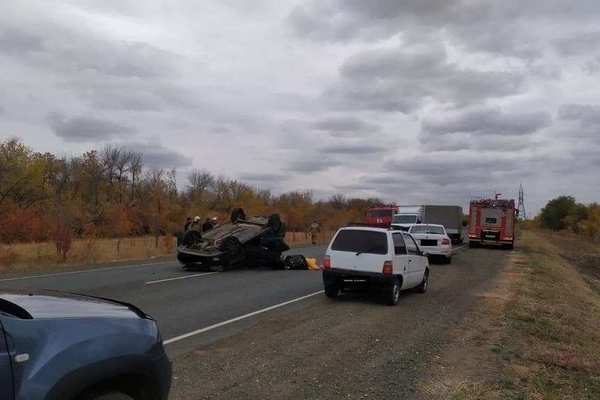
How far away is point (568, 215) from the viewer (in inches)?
5113

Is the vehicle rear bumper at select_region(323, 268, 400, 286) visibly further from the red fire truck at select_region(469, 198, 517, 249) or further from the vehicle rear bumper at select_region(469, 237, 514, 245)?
the vehicle rear bumper at select_region(469, 237, 514, 245)

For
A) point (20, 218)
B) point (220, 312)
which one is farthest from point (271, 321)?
point (20, 218)

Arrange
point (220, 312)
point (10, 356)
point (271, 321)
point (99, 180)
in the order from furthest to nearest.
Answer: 1. point (99, 180)
2. point (220, 312)
3. point (271, 321)
4. point (10, 356)

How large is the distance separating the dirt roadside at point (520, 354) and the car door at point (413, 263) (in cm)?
165

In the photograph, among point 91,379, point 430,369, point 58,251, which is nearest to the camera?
point 91,379

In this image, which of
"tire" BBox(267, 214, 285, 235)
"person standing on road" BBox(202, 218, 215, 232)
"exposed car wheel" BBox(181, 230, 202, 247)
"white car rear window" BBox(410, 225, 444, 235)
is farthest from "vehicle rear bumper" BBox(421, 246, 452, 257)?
"exposed car wheel" BBox(181, 230, 202, 247)

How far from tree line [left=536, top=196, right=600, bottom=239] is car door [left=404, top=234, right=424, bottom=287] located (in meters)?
92.4

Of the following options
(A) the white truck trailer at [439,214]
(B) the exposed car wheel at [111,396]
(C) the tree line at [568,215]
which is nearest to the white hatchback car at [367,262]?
(B) the exposed car wheel at [111,396]

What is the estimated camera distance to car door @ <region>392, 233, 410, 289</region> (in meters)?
12.8

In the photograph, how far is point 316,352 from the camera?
7910 mm

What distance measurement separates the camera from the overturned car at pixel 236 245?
64.1 feet

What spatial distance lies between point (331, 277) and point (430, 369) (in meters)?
5.70

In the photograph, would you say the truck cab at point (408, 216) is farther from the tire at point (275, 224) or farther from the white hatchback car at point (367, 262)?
A: the white hatchback car at point (367, 262)

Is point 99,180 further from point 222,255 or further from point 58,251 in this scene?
point 222,255
